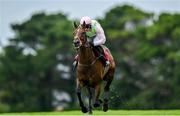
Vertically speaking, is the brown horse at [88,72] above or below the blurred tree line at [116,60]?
above

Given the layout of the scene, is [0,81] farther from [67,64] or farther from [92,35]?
[92,35]

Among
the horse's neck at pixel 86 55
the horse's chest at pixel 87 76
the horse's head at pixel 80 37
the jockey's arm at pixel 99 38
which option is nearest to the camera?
the horse's head at pixel 80 37

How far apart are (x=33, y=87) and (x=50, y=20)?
49.5 feet

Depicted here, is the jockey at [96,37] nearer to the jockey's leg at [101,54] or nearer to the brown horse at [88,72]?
the jockey's leg at [101,54]

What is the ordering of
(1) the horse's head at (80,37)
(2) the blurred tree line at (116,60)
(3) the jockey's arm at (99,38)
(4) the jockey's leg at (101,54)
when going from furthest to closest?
(2) the blurred tree line at (116,60) < (4) the jockey's leg at (101,54) < (3) the jockey's arm at (99,38) < (1) the horse's head at (80,37)

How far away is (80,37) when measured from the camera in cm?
2306

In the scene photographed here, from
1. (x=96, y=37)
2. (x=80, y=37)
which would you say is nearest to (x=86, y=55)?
(x=96, y=37)

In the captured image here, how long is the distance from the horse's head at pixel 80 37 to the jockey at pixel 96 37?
0.36 meters

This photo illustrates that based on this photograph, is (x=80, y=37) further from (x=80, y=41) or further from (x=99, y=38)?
(x=99, y=38)

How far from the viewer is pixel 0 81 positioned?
87.1 metres

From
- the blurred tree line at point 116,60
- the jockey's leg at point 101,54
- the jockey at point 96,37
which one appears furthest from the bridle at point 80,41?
the blurred tree line at point 116,60

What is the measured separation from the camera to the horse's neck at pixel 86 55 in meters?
23.7

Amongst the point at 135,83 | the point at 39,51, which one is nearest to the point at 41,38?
the point at 39,51

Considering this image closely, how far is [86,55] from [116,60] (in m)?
58.8
